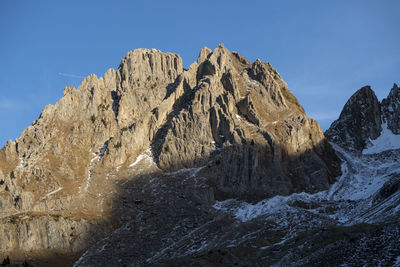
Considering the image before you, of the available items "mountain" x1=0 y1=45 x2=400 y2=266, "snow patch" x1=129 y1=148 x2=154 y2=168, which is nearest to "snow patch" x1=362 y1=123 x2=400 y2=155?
"mountain" x1=0 y1=45 x2=400 y2=266

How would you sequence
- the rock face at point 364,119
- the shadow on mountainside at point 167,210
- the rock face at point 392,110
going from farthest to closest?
the rock face at point 392,110
the rock face at point 364,119
the shadow on mountainside at point 167,210

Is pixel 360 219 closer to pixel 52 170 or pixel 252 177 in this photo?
pixel 252 177

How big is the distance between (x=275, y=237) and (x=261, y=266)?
1413 cm

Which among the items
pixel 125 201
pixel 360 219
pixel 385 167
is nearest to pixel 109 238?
pixel 125 201

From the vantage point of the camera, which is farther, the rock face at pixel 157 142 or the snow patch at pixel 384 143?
the snow patch at pixel 384 143

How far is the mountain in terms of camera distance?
86.9m

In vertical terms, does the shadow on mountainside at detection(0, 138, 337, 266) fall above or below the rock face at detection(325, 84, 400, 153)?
below

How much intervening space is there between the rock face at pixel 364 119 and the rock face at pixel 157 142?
4065 mm

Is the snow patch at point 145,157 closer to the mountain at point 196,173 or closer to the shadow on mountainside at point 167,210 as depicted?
the mountain at point 196,173

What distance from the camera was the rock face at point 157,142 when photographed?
106438 millimetres

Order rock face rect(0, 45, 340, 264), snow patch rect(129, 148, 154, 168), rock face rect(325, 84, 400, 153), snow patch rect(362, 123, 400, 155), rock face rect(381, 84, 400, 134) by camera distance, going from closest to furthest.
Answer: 1. rock face rect(0, 45, 340, 264)
2. snow patch rect(129, 148, 154, 168)
3. snow patch rect(362, 123, 400, 155)
4. rock face rect(325, 84, 400, 153)
5. rock face rect(381, 84, 400, 134)

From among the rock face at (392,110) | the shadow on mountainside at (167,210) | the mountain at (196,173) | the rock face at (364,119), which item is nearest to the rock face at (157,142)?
the mountain at (196,173)

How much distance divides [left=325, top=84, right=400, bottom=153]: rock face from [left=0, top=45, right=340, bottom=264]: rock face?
4065mm

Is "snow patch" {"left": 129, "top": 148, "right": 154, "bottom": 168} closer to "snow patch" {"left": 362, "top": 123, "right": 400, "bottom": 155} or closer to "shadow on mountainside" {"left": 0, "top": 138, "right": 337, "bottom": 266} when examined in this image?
"shadow on mountainside" {"left": 0, "top": 138, "right": 337, "bottom": 266}
